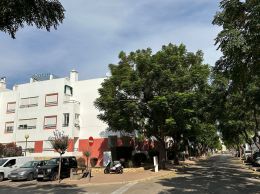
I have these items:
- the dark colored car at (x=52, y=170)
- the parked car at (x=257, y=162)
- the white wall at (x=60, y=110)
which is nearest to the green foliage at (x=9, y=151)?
the white wall at (x=60, y=110)

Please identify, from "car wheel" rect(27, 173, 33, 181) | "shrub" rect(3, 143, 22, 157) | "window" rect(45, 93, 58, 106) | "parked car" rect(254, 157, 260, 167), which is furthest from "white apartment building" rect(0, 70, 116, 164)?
"parked car" rect(254, 157, 260, 167)

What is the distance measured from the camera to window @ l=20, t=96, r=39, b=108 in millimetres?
50906

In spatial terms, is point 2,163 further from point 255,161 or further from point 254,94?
point 255,161

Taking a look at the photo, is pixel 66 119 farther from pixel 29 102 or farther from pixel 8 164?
pixel 8 164

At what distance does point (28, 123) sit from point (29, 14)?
4268 cm

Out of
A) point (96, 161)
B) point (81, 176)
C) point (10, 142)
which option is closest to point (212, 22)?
point (81, 176)

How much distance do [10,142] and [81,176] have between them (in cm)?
2532

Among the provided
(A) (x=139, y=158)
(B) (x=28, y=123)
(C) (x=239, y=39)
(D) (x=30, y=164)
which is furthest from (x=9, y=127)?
(C) (x=239, y=39)

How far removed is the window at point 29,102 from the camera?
50.9 m

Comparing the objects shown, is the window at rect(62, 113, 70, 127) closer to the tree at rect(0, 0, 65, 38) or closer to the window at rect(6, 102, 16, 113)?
the window at rect(6, 102, 16, 113)

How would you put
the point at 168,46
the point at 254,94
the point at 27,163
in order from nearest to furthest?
1. the point at 254,94
2. the point at 27,163
3. the point at 168,46

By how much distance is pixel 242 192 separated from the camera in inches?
783

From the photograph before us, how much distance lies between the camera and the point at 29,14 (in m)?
9.91

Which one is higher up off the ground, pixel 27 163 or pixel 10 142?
pixel 10 142
